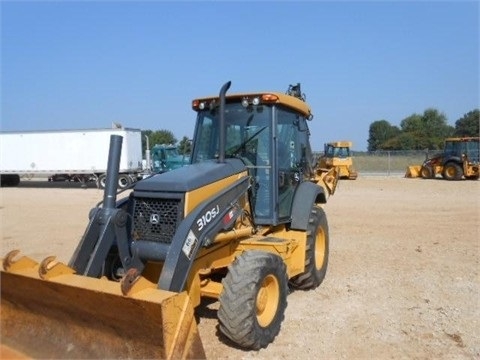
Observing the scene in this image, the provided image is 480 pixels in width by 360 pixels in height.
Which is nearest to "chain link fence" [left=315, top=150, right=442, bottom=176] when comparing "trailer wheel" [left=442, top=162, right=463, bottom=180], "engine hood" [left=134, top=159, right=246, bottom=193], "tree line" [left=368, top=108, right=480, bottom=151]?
"trailer wheel" [left=442, top=162, right=463, bottom=180]

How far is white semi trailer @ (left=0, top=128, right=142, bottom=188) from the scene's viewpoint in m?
26.1

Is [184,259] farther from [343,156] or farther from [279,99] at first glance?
[343,156]

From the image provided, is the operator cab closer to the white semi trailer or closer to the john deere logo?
the john deere logo

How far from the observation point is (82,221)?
43.5ft

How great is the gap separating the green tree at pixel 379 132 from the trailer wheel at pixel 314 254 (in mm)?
88445

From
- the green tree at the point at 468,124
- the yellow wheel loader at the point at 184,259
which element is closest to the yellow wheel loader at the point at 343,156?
the yellow wheel loader at the point at 184,259

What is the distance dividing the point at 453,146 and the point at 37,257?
23525 mm

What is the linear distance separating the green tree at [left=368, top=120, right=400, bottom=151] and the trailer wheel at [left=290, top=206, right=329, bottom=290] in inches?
3482

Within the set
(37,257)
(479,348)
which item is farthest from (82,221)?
(479,348)

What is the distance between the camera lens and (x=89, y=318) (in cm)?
365

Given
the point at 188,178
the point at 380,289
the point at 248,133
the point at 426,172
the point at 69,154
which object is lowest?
the point at 380,289

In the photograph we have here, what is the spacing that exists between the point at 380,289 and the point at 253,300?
2807 mm

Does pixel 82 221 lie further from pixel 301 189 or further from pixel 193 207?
pixel 193 207

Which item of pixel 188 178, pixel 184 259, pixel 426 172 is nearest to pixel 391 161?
pixel 426 172
